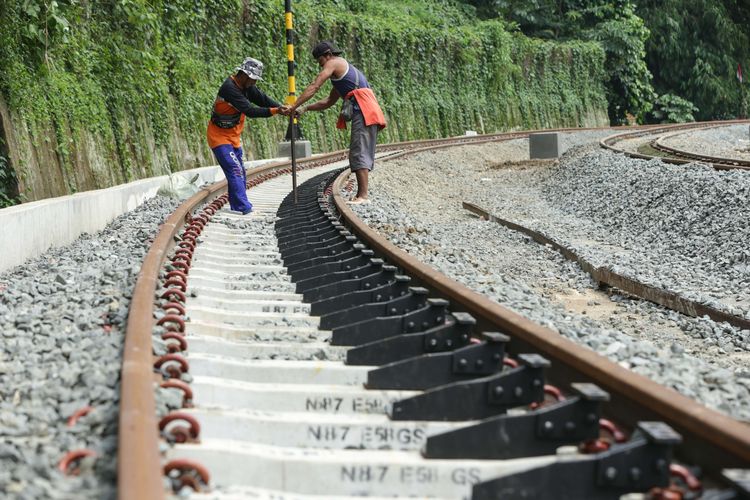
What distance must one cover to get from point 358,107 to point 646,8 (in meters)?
39.9

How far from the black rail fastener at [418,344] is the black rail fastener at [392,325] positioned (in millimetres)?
291

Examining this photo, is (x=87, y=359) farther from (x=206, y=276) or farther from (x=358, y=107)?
(x=358, y=107)

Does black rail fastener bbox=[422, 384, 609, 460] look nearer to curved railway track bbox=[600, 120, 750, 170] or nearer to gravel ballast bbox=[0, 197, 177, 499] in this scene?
gravel ballast bbox=[0, 197, 177, 499]

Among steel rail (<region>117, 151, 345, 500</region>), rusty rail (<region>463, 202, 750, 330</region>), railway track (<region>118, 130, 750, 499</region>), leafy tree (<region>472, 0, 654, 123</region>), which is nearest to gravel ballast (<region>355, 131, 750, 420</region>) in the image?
rusty rail (<region>463, 202, 750, 330</region>)

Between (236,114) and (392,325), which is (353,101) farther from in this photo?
(392,325)

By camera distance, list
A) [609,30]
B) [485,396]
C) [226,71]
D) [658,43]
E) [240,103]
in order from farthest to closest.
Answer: [658,43] → [609,30] → [226,71] → [240,103] → [485,396]

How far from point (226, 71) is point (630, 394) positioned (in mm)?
15857

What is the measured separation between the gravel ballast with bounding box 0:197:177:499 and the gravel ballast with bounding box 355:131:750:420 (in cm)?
194

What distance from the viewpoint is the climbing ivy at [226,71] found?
9906 millimetres

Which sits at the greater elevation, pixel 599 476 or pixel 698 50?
pixel 698 50

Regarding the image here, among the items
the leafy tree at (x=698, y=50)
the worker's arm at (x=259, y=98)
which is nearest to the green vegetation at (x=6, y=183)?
the worker's arm at (x=259, y=98)

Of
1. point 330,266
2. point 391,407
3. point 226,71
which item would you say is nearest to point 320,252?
point 330,266

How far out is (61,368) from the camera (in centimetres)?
335

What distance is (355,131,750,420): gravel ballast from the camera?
429 centimetres
